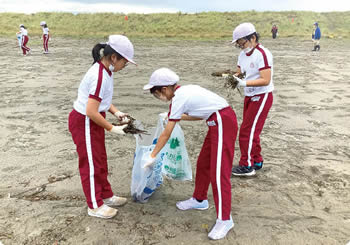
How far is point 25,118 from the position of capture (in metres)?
5.20

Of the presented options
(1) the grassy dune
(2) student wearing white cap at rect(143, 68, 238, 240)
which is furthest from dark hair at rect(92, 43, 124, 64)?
(1) the grassy dune

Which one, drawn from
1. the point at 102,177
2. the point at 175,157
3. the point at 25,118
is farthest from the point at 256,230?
the point at 25,118

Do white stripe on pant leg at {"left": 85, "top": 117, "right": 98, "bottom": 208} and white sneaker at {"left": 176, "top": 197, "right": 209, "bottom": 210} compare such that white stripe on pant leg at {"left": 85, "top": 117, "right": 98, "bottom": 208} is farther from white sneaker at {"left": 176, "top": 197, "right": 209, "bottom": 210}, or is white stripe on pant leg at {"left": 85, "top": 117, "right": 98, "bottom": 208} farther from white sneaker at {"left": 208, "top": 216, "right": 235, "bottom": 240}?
white sneaker at {"left": 208, "top": 216, "right": 235, "bottom": 240}

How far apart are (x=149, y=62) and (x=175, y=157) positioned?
28.2 ft

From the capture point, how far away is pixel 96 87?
2178 millimetres

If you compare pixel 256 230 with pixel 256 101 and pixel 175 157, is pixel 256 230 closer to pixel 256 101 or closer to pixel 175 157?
pixel 175 157

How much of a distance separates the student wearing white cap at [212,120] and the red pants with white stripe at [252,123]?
0.94m

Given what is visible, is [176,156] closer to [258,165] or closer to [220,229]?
[220,229]

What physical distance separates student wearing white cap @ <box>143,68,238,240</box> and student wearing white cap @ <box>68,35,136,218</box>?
1.07 ft

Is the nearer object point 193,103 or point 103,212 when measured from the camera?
point 193,103

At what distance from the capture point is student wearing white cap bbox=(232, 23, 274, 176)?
9.77 ft

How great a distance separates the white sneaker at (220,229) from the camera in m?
2.37

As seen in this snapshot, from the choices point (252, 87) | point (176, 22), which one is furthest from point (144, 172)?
point (176, 22)

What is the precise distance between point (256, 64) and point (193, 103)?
1.18m
